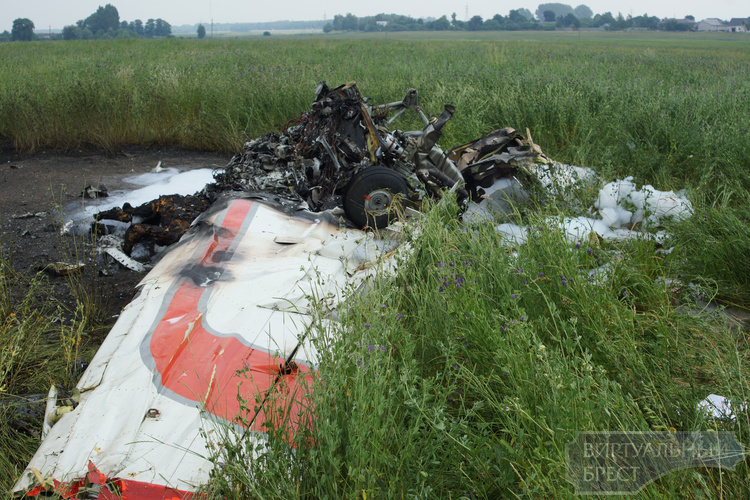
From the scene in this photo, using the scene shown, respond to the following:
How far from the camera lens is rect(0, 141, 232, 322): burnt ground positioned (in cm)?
421

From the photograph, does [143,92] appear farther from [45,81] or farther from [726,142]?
[726,142]

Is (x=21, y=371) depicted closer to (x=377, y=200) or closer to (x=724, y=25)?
(x=377, y=200)

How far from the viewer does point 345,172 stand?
13.9 ft

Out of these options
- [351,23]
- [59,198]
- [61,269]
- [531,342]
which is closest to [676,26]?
[351,23]

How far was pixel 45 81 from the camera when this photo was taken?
9.17 m

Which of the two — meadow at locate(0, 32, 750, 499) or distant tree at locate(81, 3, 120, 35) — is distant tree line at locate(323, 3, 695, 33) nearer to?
distant tree at locate(81, 3, 120, 35)

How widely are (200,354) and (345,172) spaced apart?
216cm

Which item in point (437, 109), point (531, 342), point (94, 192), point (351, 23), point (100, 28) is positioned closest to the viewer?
point (531, 342)

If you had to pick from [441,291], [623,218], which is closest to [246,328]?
[441,291]

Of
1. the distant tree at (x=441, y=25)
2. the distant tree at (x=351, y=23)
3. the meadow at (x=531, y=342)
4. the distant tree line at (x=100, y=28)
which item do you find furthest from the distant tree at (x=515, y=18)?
the meadow at (x=531, y=342)

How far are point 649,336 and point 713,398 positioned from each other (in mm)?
594

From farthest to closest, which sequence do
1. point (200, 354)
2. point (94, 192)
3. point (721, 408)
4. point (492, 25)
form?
point (492, 25) < point (94, 192) < point (200, 354) < point (721, 408)

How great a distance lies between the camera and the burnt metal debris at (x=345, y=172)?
13.5ft

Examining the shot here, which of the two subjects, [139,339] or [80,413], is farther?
[139,339]
